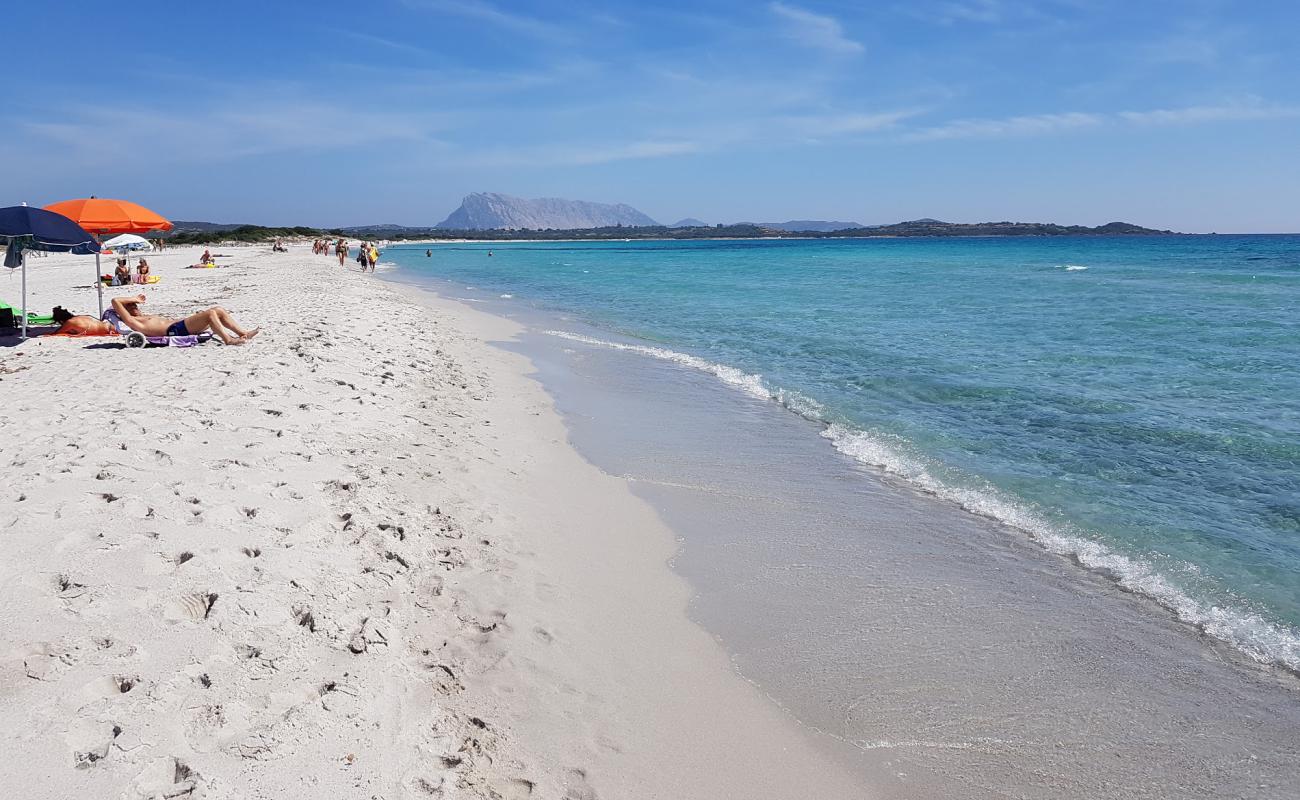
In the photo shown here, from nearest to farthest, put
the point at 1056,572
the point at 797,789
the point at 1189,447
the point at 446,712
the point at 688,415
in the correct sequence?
the point at 797,789 → the point at 446,712 → the point at 1056,572 → the point at 1189,447 → the point at 688,415

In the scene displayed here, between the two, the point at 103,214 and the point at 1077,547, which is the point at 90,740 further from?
the point at 103,214

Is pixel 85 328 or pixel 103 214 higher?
pixel 103 214

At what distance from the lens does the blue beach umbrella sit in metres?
10.3

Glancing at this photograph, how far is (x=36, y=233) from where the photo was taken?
34.1ft

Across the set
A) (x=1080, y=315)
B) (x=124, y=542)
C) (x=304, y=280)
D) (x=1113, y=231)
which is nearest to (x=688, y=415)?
(x=124, y=542)

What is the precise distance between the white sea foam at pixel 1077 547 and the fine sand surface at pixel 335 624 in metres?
2.89

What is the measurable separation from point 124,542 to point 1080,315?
23.2 meters

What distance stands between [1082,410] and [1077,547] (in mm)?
5002

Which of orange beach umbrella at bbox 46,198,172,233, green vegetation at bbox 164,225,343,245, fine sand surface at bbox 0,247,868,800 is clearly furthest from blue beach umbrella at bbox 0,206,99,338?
green vegetation at bbox 164,225,343,245

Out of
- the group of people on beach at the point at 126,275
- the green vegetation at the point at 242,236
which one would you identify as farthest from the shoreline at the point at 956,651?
the green vegetation at the point at 242,236

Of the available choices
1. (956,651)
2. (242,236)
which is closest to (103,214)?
(956,651)

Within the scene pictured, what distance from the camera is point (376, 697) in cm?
344

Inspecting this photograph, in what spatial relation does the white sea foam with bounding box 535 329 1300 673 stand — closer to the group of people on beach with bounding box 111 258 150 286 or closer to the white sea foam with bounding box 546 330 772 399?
the white sea foam with bounding box 546 330 772 399

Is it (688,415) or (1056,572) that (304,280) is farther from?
(1056,572)
